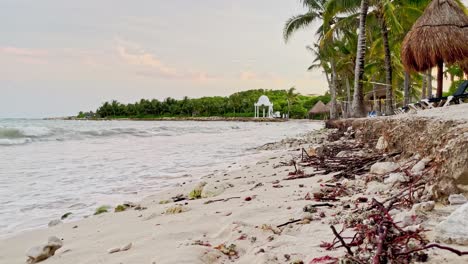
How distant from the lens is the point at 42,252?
8.83 feet

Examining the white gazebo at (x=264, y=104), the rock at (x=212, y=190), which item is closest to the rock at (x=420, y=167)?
the rock at (x=212, y=190)

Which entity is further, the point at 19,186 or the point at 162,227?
the point at 19,186

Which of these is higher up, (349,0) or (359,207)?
(349,0)

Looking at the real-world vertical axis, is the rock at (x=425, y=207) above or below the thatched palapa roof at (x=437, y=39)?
below

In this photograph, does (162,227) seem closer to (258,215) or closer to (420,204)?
(258,215)

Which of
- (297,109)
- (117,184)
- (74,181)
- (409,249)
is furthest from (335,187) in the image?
(297,109)

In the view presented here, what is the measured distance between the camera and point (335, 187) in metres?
3.20

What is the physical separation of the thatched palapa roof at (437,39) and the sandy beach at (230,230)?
9.96m

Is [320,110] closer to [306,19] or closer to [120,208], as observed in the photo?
[306,19]

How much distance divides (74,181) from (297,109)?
234 ft

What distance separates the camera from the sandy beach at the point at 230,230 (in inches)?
77.6

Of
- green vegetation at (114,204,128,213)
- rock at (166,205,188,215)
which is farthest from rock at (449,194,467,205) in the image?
green vegetation at (114,204,128,213)

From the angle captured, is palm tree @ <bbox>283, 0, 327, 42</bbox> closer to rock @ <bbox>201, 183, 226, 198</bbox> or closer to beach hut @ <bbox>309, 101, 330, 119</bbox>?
rock @ <bbox>201, 183, 226, 198</bbox>

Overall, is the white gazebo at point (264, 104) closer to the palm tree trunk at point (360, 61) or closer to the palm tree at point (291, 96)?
the palm tree at point (291, 96)
